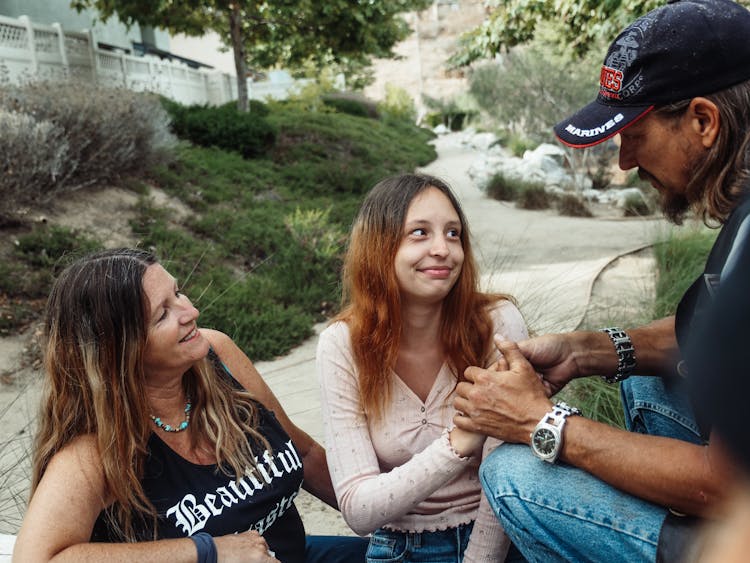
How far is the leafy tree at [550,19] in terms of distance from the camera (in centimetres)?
602

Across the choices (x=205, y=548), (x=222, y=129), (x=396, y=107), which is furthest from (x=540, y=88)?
(x=396, y=107)

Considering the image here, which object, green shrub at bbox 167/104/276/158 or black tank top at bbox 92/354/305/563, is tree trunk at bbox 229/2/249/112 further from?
black tank top at bbox 92/354/305/563

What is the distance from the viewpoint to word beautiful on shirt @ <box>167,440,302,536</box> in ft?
5.65

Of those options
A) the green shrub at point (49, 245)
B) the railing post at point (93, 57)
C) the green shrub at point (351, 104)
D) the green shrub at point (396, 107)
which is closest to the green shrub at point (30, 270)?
the green shrub at point (49, 245)

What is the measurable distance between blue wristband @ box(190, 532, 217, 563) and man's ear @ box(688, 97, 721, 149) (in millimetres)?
1603

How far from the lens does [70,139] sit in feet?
25.2

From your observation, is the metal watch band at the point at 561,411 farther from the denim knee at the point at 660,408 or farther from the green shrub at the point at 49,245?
the green shrub at the point at 49,245

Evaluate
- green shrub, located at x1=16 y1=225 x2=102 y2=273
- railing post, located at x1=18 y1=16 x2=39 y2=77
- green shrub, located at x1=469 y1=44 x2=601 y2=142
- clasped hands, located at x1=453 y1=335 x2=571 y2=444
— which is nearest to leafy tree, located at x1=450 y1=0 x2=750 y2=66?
green shrub, located at x1=16 y1=225 x2=102 y2=273

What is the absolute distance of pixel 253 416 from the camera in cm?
202

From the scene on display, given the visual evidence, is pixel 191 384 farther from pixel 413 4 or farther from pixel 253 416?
pixel 413 4

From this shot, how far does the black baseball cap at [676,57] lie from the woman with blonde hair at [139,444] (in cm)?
133

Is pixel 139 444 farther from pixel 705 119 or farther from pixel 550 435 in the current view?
pixel 705 119

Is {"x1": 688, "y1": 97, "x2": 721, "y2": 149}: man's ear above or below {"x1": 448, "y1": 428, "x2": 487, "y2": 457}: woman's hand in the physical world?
above

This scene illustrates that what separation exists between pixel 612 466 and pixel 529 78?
15386 mm
